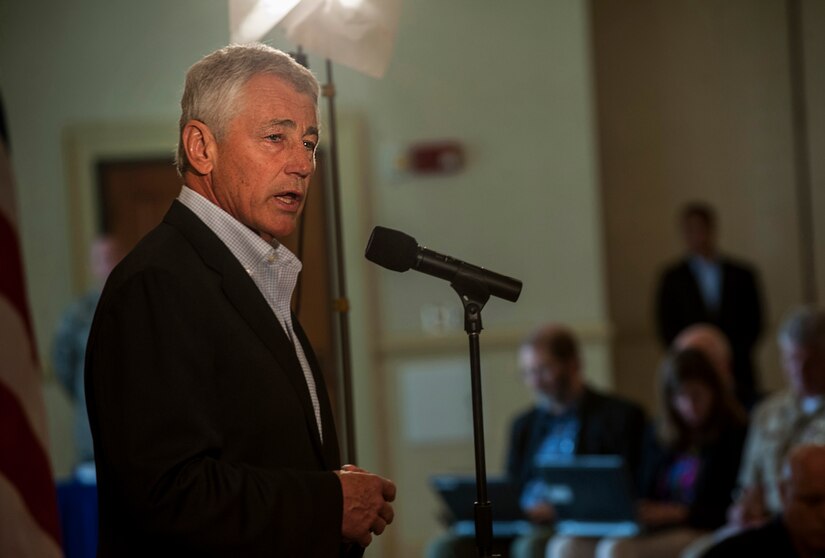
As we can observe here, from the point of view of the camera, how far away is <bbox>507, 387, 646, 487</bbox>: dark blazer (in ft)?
14.6

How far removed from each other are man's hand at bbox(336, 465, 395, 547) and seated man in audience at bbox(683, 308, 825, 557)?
8.41 ft

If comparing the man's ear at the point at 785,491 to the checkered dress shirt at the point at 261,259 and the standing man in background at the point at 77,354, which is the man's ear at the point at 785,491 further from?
the standing man in background at the point at 77,354

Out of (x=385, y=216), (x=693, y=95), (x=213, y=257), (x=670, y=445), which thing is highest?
(x=693, y=95)

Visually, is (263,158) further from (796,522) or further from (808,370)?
(808,370)

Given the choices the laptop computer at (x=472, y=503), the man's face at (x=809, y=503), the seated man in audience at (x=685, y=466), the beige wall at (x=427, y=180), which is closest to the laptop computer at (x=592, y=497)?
the seated man in audience at (x=685, y=466)

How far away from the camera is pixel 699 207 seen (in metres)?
6.60

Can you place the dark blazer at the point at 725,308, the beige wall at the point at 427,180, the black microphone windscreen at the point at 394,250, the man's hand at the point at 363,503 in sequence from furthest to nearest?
the dark blazer at the point at 725,308 < the beige wall at the point at 427,180 < the black microphone windscreen at the point at 394,250 < the man's hand at the point at 363,503

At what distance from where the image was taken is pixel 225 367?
4.68 feet

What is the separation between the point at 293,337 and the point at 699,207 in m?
5.33

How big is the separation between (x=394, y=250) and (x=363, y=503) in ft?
1.25

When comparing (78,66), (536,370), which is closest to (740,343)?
(536,370)

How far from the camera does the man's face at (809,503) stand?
307cm

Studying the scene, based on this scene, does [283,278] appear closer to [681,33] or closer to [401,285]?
[401,285]

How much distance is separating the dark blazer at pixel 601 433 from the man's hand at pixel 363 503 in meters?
3.04
